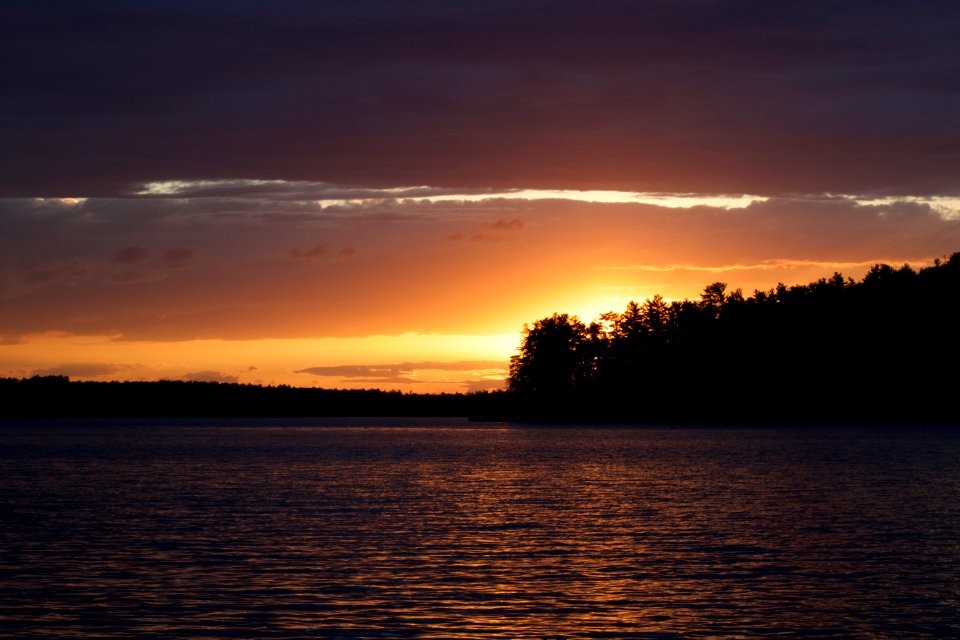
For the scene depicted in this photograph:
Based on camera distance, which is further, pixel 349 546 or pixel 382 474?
pixel 382 474

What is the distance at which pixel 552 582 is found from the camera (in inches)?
1610

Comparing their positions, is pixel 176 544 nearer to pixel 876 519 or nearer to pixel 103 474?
pixel 876 519

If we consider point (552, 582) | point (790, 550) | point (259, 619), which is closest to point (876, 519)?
point (790, 550)

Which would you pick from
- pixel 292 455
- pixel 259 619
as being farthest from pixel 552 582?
pixel 292 455

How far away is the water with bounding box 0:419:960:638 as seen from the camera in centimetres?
3416

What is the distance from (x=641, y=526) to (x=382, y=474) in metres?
49.0

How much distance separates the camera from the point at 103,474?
10356cm

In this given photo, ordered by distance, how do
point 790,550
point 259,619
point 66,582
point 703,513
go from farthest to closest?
1. point 703,513
2. point 790,550
3. point 66,582
4. point 259,619

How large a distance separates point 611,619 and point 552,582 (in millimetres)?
6542

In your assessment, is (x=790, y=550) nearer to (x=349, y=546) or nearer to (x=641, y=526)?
(x=641, y=526)

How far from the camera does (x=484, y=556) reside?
47.4 meters

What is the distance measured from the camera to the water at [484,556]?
34156 mm

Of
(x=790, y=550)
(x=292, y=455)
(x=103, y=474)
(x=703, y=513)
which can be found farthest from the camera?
(x=292, y=455)

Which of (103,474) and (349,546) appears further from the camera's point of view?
(103,474)
